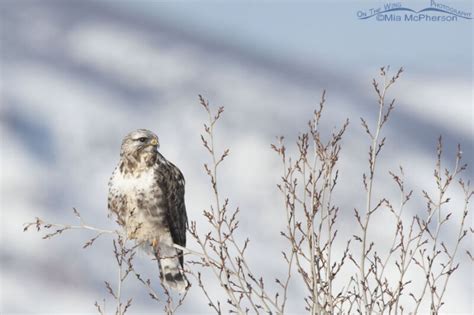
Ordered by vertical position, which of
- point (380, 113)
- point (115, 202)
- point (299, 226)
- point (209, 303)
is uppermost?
point (115, 202)

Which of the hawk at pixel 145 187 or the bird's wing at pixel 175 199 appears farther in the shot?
the bird's wing at pixel 175 199

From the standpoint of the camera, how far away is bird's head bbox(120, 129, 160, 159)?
4934 millimetres

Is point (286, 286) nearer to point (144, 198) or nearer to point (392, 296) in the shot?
point (392, 296)

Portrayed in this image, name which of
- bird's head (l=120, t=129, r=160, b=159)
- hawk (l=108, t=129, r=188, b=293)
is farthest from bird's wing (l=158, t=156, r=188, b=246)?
bird's head (l=120, t=129, r=160, b=159)

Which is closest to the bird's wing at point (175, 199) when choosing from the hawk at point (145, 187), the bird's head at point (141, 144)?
the hawk at point (145, 187)

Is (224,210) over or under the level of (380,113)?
under

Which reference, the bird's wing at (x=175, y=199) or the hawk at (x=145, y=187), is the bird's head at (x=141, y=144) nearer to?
the hawk at (x=145, y=187)

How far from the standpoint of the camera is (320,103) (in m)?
3.44

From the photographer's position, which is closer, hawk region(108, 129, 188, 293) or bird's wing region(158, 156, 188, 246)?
hawk region(108, 129, 188, 293)

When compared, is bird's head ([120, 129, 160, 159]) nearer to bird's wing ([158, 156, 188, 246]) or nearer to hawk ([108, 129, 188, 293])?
hawk ([108, 129, 188, 293])

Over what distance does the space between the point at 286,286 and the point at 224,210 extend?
0.46 meters

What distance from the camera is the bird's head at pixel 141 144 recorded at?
16.2ft

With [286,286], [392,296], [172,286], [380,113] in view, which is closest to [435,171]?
[380,113]

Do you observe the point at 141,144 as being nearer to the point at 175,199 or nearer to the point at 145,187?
the point at 145,187
